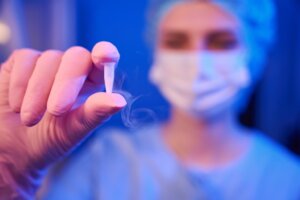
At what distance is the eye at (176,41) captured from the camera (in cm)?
150

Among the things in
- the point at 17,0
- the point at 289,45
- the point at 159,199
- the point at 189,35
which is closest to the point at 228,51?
the point at 189,35

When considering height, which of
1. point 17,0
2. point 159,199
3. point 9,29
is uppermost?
point 17,0

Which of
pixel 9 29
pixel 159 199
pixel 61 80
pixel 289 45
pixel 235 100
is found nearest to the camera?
pixel 61 80

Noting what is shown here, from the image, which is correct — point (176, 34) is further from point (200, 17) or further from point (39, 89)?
point (39, 89)

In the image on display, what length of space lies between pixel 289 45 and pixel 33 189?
1683 millimetres

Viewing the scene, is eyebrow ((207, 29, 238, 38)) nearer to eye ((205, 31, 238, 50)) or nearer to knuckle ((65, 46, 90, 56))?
eye ((205, 31, 238, 50))

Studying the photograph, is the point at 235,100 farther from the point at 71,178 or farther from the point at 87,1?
the point at 87,1

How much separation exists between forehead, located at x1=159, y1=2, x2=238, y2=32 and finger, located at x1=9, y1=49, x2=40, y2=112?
88 centimetres

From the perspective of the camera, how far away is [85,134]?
2.19ft

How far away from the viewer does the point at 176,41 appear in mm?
1511

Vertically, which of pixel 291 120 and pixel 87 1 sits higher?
pixel 87 1

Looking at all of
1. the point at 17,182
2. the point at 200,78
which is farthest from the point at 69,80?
the point at 200,78

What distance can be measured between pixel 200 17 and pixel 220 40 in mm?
118

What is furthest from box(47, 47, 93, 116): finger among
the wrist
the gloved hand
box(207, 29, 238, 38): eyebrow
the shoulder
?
the shoulder
